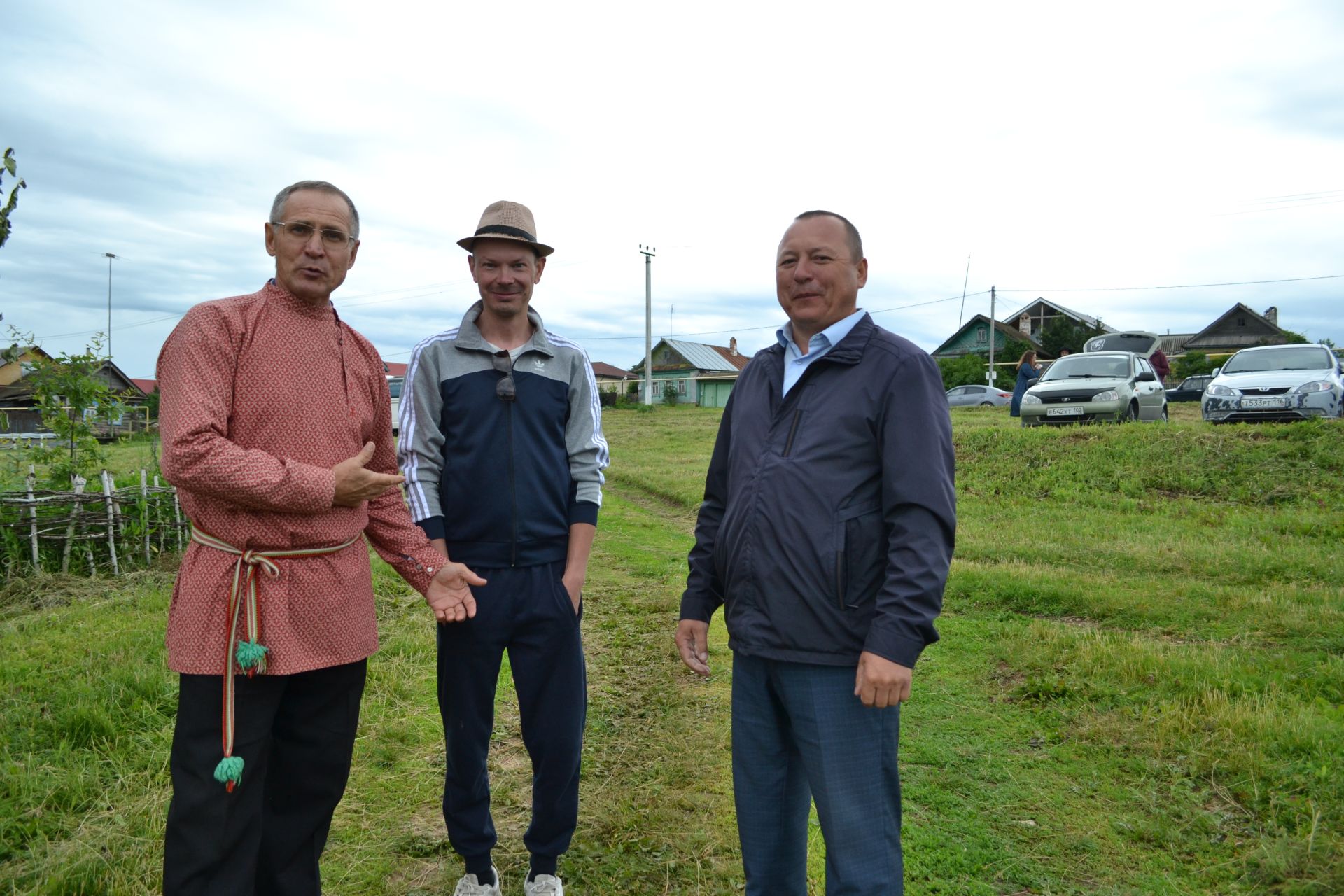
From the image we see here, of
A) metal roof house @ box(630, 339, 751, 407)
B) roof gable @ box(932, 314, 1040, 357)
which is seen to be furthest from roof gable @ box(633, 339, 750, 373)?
roof gable @ box(932, 314, 1040, 357)

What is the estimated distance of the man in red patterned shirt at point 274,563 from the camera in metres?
2.23

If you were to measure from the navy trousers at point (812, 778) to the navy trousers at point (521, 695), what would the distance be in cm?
72

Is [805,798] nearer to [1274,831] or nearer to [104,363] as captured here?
[1274,831]

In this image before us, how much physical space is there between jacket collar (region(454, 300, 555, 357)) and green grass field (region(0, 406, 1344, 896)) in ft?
6.45

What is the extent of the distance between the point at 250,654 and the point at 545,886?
1.40 meters

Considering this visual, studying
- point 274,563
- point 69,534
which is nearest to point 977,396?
point 69,534

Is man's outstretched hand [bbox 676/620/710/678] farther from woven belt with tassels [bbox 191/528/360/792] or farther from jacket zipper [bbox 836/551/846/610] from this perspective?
woven belt with tassels [bbox 191/528/360/792]

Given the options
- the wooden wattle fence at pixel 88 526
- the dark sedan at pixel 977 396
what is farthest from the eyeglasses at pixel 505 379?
the dark sedan at pixel 977 396

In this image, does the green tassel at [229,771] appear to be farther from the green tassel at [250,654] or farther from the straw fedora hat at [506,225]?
the straw fedora hat at [506,225]

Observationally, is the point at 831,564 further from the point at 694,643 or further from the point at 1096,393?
the point at 1096,393

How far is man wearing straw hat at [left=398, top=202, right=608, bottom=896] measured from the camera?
2.89 metres

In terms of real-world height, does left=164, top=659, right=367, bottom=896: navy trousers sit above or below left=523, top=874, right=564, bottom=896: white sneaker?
above

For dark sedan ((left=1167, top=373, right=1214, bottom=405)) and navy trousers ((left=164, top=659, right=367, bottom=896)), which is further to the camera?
dark sedan ((left=1167, top=373, right=1214, bottom=405))

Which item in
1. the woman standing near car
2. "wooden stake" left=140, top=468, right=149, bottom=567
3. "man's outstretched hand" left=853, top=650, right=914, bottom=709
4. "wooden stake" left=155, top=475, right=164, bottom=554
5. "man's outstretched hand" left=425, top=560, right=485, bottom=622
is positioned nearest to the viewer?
"man's outstretched hand" left=853, top=650, right=914, bottom=709
